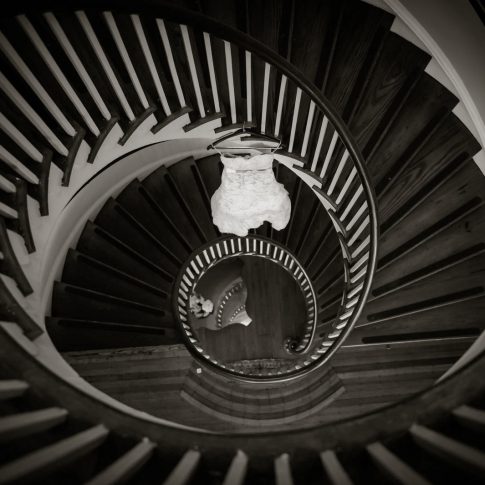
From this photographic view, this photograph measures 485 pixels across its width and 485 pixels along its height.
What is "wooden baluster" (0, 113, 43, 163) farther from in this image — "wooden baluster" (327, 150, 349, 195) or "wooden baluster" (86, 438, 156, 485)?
"wooden baluster" (327, 150, 349, 195)

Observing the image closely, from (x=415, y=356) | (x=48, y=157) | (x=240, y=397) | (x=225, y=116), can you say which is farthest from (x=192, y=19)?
(x=240, y=397)

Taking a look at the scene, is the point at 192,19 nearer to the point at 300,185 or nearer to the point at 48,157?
the point at 48,157

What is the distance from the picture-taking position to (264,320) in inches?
267

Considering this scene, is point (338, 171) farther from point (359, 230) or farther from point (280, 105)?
point (280, 105)

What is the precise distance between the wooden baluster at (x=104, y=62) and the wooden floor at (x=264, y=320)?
391cm

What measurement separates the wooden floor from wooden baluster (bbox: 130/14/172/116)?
148 inches

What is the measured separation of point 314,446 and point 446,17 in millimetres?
3064

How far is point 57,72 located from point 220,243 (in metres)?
3.38

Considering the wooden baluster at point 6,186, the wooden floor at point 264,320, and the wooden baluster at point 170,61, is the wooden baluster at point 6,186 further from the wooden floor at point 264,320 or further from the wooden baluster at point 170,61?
the wooden floor at point 264,320

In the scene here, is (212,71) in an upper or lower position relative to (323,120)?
upper

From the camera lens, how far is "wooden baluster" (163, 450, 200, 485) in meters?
1.53

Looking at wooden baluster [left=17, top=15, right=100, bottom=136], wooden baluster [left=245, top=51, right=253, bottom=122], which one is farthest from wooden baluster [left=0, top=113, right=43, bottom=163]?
wooden baluster [left=245, top=51, right=253, bottom=122]

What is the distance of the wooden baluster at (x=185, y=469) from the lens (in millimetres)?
1534

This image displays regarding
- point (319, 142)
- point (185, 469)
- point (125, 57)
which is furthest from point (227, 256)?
point (185, 469)
